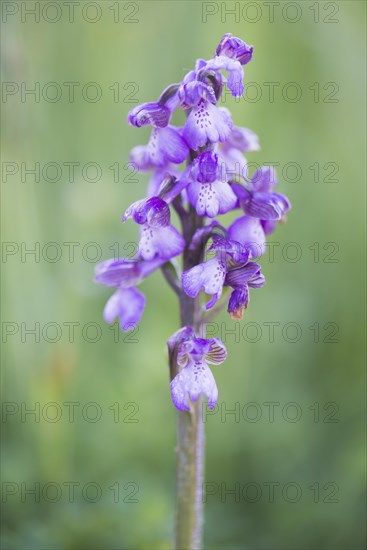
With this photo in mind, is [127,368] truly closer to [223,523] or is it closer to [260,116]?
[223,523]

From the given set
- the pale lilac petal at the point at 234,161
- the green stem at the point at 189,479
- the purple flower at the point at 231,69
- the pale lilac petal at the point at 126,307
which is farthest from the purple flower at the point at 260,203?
the green stem at the point at 189,479

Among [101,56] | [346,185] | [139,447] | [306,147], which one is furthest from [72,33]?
[139,447]

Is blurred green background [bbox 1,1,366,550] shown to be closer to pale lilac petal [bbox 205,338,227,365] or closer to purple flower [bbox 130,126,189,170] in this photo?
pale lilac petal [bbox 205,338,227,365]

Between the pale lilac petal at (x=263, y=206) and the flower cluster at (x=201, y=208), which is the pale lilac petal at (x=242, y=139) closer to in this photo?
the flower cluster at (x=201, y=208)

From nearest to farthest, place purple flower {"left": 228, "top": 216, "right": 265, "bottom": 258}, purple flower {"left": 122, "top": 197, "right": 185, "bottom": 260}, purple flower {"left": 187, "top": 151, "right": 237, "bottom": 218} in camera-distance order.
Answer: purple flower {"left": 187, "top": 151, "right": 237, "bottom": 218} < purple flower {"left": 122, "top": 197, "right": 185, "bottom": 260} < purple flower {"left": 228, "top": 216, "right": 265, "bottom": 258}

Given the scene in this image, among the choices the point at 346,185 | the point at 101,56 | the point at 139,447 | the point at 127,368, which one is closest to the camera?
the point at 139,447

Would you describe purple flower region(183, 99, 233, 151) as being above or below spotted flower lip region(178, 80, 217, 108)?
below

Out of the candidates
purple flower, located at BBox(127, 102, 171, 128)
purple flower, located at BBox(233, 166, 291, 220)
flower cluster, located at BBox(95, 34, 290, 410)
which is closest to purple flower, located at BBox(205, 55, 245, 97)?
flower cluster, located at BBox(95, 34, 290, 410)
